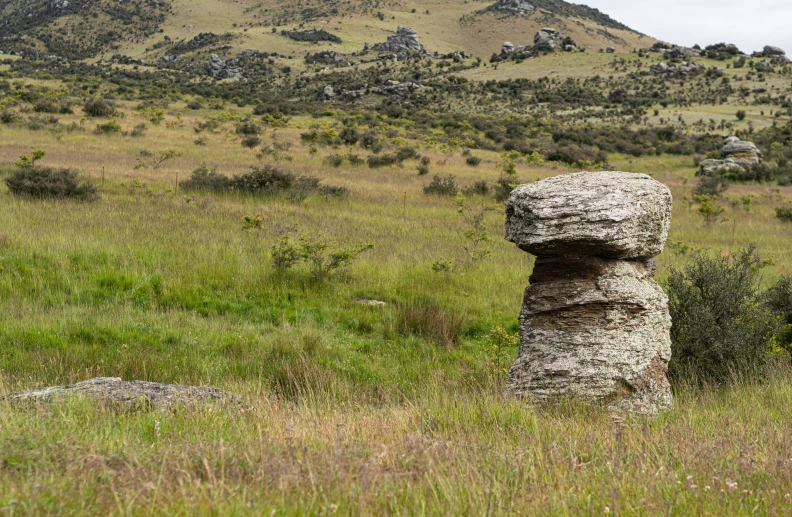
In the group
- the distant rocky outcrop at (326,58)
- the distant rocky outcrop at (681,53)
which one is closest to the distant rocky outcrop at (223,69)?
the distant rocky outcrop at (326,58)

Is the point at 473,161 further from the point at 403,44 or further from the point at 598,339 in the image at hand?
the point at 403,44

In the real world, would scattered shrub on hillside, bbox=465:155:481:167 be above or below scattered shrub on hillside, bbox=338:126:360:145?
below

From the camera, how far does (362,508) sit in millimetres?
2561

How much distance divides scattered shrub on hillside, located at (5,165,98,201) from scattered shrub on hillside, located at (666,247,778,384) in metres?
13.0

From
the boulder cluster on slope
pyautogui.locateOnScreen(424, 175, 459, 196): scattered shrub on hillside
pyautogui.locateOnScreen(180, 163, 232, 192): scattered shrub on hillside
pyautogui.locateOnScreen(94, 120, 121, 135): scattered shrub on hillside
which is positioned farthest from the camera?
the boulder cluster on slope

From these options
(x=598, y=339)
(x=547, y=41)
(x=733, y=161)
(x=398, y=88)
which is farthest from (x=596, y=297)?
(x=547, y=41)

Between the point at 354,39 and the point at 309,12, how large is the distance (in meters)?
26.0

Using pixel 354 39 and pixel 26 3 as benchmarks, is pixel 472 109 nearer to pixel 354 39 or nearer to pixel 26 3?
pixel 354 39

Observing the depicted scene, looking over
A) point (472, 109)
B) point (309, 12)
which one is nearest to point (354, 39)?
point (309, 12)

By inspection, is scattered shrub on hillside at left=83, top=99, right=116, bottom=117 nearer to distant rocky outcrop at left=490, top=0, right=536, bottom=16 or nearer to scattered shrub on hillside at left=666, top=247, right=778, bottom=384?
scattered shrub on hillside at left=666, top=247, right=778, bottom=384

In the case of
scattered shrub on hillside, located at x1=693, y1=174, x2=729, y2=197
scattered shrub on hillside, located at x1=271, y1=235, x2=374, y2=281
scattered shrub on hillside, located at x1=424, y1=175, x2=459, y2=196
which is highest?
scattered shrub on hillside, located at x1=693, y1=174, x2=729, y2=197

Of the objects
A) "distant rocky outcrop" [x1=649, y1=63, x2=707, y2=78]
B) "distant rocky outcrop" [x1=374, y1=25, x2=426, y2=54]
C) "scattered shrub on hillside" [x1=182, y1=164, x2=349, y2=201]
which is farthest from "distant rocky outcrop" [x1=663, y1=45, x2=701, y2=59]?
"scattered shrub on hillside" [x1=182, y1=164, x2=349, y2=201]

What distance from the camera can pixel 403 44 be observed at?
11850 cm

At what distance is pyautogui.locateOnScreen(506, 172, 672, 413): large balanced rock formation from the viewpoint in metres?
5.79
